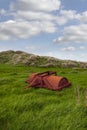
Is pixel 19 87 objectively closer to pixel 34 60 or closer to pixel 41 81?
pixel 41 81

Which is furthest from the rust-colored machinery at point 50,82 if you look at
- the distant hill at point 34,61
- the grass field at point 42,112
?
the distant hill at point 34,61

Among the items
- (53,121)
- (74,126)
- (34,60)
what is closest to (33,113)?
(53,121)

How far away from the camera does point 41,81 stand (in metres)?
28.7

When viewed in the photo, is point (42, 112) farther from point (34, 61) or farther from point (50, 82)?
point (34, 61)

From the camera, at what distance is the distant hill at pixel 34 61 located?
4537 inches

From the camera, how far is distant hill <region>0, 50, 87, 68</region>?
115250mm

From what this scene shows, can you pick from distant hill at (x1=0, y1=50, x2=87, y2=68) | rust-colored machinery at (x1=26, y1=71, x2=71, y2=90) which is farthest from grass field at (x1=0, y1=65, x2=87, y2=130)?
distant hill at (x1=0, y1=50, x2=87, y2=68)

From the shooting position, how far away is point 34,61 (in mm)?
121375

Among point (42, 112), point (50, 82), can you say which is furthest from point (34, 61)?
point (42, 112)

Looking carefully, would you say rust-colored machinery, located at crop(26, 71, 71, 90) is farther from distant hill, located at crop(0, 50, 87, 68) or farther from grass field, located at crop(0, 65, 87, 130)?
distant hill, located at crop(0, 50, 87, 68)

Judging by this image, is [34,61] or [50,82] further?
[34,61]

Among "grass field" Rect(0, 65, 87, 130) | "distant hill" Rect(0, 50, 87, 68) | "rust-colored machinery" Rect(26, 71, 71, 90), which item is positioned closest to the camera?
"grass field" Rect(0, 65, 87, 130)

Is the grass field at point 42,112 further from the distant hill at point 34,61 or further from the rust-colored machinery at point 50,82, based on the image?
the distant hill at point 34,61

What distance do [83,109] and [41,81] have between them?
9.68 m
